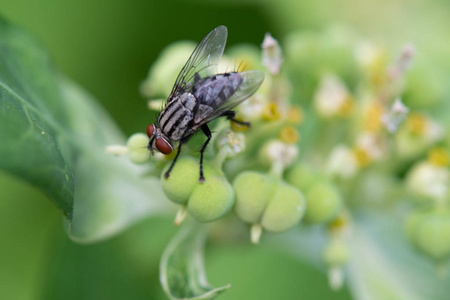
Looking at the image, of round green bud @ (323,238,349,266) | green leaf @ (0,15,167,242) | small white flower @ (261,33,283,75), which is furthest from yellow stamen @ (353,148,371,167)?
green leaf @ (0,15,167,242)

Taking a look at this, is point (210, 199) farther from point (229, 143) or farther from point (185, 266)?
point (185, 266)

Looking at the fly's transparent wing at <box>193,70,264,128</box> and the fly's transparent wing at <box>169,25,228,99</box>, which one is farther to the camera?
the fly's transparent wing at <box>169,25,228,99</box>

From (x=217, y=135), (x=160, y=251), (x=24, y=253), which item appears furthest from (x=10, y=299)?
(x=217, y=135)

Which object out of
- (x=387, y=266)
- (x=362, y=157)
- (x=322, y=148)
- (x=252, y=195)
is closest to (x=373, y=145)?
(x=362, y=157)

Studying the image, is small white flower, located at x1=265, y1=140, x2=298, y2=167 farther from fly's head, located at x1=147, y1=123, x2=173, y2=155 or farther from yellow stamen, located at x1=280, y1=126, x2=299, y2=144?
fly's head, located at x1=147, y1=123, x2=173, y2=155

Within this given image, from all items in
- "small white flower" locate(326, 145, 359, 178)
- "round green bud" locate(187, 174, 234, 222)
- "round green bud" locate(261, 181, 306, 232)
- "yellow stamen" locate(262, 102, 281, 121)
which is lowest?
"small white flower" locate(326, 145, 359, 178)

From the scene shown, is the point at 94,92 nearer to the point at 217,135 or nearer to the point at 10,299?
the point at 10,299
